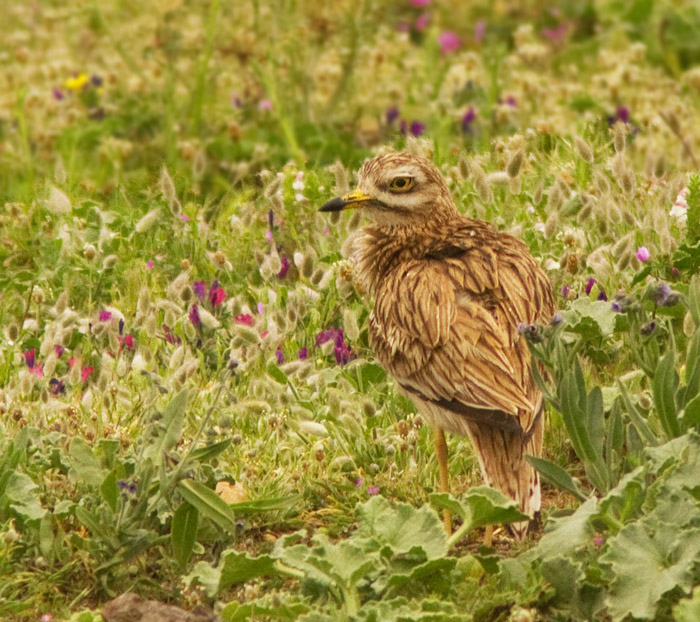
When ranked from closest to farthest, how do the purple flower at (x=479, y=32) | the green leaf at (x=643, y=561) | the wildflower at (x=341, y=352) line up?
the green leaf at (x=643, y=561) → the wildflower at (x=341, y=352) → the purple flower at (x=479, y=32)

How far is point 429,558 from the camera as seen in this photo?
4141 millimetres

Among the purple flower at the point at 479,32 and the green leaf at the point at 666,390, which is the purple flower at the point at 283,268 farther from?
the purple flower at the point at 479,32

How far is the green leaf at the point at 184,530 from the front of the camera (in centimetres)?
441

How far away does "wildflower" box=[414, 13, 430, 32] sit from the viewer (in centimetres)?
1174

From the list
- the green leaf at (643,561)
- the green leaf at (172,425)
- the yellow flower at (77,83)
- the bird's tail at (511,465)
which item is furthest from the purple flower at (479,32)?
the green leaf at (643,561)

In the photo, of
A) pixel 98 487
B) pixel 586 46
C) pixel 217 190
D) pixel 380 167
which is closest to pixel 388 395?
pixel 380 167

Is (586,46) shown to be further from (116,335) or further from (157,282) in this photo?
(116,335)

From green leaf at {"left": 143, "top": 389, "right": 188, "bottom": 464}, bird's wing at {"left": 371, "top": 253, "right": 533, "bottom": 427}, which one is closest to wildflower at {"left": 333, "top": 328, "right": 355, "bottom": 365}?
bird's wing at {"left": 371, "top": 253, "right": 533, "bottom": 427}

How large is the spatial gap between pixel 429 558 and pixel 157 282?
9.15ft

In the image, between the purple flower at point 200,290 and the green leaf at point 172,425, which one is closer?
the green leaf at point 172,425

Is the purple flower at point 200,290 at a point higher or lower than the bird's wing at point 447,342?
lower

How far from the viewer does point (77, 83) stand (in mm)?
9875

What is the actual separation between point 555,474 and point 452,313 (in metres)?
0.79

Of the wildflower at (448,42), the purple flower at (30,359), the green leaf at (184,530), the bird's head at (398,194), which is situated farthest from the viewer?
the wildflower at (448,42)
